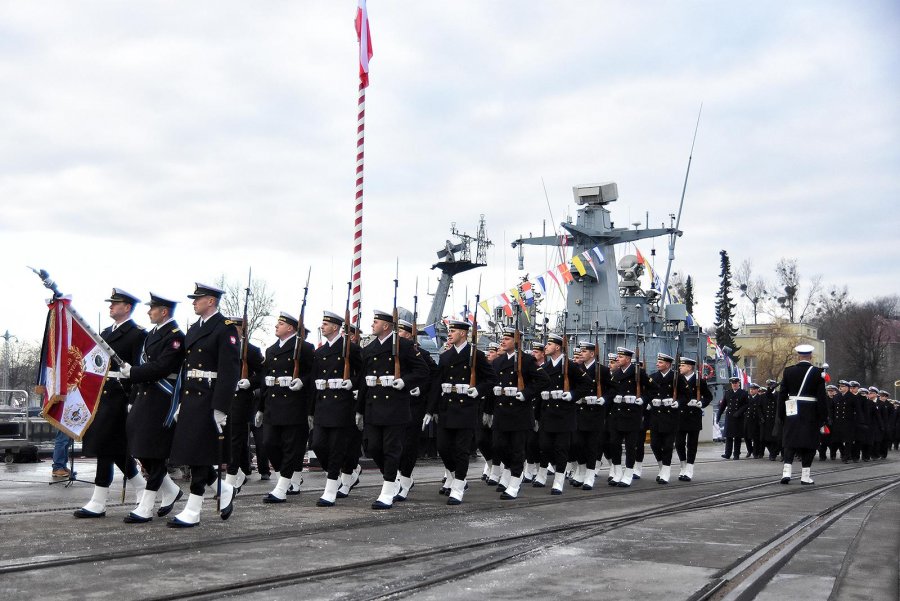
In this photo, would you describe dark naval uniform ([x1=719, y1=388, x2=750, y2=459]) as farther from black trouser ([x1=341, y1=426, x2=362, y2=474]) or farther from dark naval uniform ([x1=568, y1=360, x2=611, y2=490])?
black trouser ([x1=341, y1=426, x2=362, y2=474])

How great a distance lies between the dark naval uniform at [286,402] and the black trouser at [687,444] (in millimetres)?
6709

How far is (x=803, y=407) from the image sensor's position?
14609 mm

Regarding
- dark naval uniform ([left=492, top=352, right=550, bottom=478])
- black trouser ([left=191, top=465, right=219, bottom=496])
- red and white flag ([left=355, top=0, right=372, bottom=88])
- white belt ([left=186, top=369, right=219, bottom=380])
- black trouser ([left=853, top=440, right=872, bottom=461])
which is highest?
red and white flag ([left=355, top=0, right=372, bottom=88])

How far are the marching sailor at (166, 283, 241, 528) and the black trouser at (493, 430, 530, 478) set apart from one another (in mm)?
3962

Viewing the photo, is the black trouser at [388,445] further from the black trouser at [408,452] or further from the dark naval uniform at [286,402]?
the dark naval uniform at [286,402]

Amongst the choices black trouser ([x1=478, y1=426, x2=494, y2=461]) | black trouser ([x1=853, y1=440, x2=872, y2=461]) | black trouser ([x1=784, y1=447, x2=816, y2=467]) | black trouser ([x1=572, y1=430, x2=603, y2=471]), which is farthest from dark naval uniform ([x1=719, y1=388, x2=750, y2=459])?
black trouser ([x1=478, y1=426, x2=494, y2=461])

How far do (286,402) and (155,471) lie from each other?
2.44m

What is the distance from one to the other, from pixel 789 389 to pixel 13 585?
12226 millimetres

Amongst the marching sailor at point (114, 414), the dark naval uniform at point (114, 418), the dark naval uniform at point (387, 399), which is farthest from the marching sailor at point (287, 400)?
the dark naval uniform at point (114, 418)

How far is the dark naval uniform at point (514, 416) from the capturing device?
37.4 ft

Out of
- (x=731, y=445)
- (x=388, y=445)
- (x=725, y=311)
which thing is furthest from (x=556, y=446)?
(x=725, y=311)

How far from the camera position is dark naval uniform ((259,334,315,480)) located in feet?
34.2

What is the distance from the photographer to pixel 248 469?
12.1 meters

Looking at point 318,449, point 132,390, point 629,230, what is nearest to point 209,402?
point 132,390
